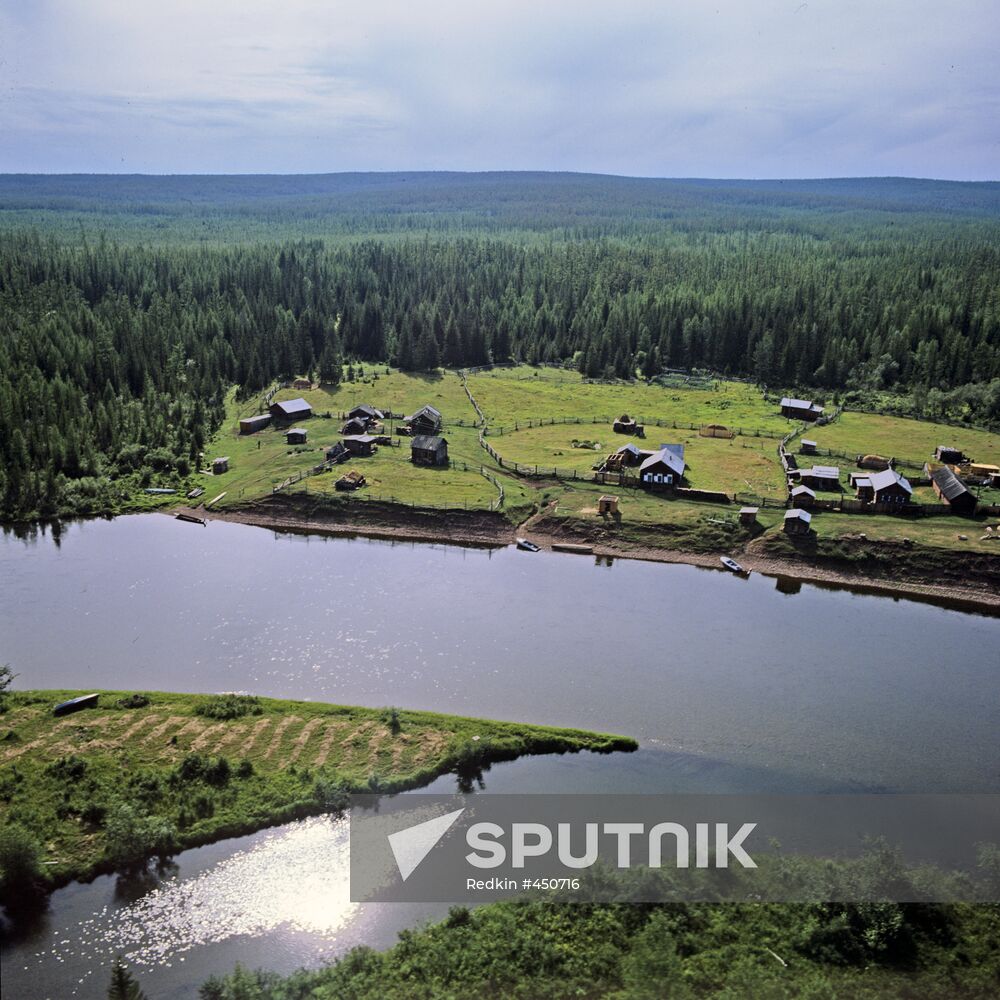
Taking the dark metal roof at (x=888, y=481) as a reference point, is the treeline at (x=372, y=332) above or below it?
above

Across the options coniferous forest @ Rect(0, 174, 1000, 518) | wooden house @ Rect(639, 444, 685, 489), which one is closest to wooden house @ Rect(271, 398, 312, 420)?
coniferous forest @ Rect(0, 174, 1000, 518)

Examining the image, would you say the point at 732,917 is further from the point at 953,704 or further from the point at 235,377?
the point at 235,377

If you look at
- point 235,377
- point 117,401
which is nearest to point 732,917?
point 117,401

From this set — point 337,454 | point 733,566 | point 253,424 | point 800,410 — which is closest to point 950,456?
point 800,410

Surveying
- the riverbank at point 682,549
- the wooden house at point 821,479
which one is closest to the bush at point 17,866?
the riverbank at point 682,549

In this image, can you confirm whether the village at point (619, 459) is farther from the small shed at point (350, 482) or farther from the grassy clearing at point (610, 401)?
the grassy clearing at point (610, 401)

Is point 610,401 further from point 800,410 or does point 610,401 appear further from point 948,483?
point 948,483
